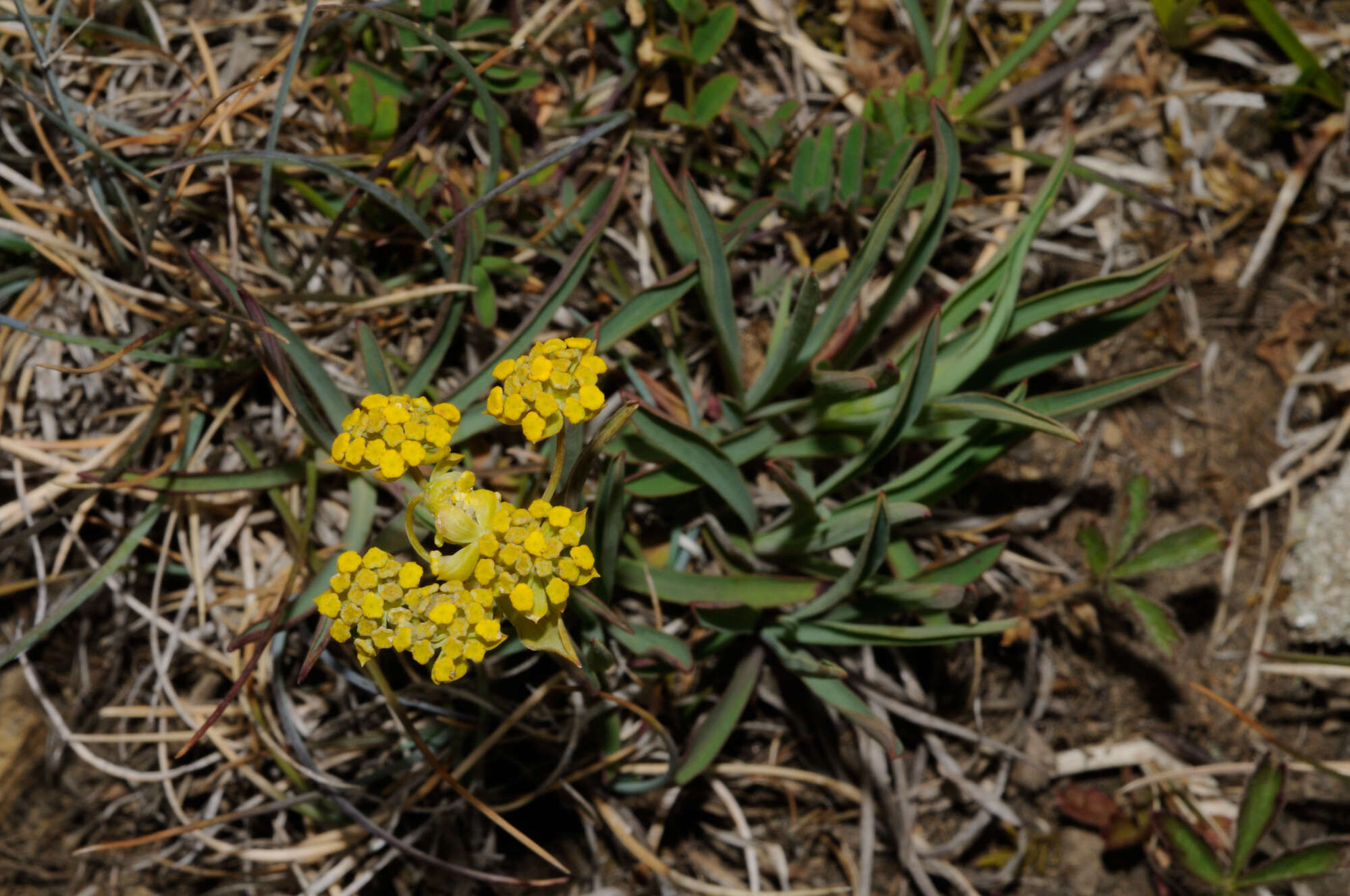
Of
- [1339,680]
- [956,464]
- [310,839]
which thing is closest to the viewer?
[956,464]

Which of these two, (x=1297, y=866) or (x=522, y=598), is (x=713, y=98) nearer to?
(x=522, y=598)

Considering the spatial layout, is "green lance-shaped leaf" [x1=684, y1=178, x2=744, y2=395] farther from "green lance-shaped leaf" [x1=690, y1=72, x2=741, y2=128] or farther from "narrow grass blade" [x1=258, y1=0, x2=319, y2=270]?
"narrow grass blade" [x1=258, y1=0, x2=319, y2=270]

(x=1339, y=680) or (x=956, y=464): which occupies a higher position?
(x=956, y=464)

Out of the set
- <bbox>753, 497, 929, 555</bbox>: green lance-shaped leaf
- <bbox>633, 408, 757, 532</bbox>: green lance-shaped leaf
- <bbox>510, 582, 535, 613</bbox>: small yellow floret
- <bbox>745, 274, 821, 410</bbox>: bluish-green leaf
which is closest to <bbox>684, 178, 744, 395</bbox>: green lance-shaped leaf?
<bbox>745, 274, 821, 410</bbox>: bluish-green leaf

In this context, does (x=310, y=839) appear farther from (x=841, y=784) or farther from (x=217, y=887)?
(x=841, y=784)

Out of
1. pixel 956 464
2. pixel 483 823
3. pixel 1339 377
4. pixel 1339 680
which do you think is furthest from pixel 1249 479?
pixel 483 823

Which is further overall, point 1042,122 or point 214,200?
point 1042,122

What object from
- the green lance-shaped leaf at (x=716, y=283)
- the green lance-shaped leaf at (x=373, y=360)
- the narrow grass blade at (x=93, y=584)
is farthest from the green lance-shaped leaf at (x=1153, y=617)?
the narrow grass blade at (x=93, y=584)
